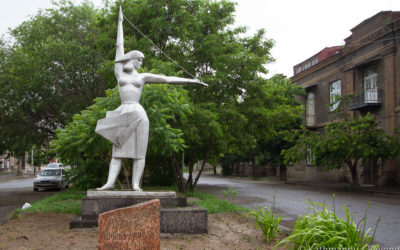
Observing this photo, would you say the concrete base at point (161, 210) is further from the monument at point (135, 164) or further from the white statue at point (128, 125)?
the white statue at point (128, 125)

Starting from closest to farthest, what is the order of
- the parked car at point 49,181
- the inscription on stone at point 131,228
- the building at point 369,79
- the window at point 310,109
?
the inscription on stone at point 131,228, the parked car at point 49,181, the building at point 369,79, the window at point 310,109

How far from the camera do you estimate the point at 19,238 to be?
6.29 metres

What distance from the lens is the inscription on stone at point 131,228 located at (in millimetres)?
3912

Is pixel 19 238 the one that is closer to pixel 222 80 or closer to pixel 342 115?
pixel 222 80

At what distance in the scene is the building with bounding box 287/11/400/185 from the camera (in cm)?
2227

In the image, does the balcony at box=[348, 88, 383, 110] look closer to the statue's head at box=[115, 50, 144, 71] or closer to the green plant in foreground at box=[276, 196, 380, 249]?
the statue's head at box=[115, 50, 144, 71]

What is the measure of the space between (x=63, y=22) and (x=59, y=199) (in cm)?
1206

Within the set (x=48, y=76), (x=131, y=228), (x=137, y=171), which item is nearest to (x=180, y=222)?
(x=137, y=171)

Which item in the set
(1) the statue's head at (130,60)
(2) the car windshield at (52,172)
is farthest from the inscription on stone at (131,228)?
(2) the car windshield at (52,172)

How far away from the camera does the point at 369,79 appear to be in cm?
2512

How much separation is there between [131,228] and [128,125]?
365cm

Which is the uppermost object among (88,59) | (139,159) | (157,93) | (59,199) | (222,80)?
(88,59)

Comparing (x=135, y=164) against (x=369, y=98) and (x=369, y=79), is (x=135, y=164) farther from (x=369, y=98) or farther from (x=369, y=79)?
(x=369, y=79)

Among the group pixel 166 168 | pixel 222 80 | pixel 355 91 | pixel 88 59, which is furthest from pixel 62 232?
pixel 355 91
